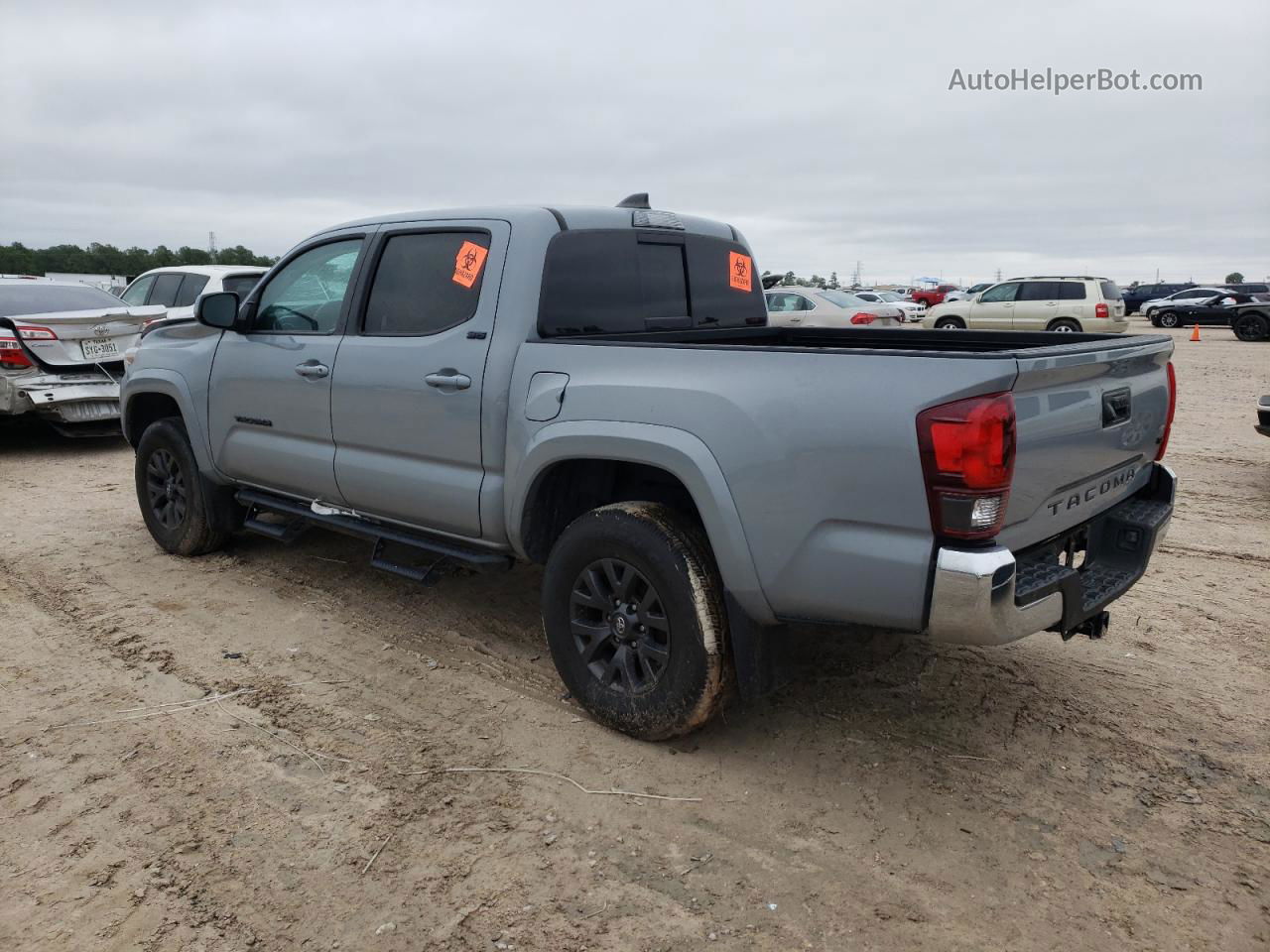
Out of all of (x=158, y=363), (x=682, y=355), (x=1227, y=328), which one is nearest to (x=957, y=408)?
(x=682, y=355)

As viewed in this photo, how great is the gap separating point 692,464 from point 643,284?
4.41 ft

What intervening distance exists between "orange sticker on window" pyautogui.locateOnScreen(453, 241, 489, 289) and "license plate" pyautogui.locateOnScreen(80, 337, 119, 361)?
6.73 meters

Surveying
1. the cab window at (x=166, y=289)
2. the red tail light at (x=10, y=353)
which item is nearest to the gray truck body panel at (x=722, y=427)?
the red tail light at (x=10, y=353)

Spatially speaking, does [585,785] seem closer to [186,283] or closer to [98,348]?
[98,348]

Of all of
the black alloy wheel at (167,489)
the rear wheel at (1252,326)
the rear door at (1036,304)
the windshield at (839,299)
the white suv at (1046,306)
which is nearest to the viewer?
the black alloy wheel at (167,489)

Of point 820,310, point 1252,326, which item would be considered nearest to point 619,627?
point 820,310

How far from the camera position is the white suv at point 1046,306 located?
68.5 ft

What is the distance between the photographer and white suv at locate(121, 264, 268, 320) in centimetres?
1136

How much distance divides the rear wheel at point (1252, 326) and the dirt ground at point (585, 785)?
2361cm

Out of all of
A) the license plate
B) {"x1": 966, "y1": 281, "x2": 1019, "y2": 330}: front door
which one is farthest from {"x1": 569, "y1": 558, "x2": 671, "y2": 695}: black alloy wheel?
{"x1": 966, "y1": 281, "x2": 1019, "y2": 330}: front door

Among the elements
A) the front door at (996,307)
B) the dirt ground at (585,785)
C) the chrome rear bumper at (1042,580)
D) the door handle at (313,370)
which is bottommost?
the dirt ground at (585,785)

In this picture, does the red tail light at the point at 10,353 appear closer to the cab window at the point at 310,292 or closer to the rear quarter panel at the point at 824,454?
the cab window at the point at 310,292

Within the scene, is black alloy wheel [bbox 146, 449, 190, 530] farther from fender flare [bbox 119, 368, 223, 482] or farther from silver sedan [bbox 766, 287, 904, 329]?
silver sedan [bbox 766, 287, 904, 329]

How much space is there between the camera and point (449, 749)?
11.4 feet
